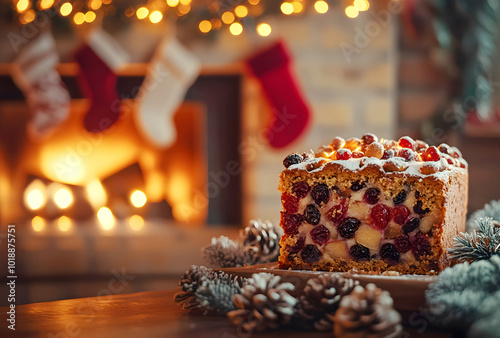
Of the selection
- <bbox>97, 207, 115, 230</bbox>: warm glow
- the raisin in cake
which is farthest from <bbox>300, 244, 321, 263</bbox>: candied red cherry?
<bbox>97, 207, 115, 230</bbox>: warm glow

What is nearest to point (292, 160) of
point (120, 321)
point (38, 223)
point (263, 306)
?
point (263, 306)

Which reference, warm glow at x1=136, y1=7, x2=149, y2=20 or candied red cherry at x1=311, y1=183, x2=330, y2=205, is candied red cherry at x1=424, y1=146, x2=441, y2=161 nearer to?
candied red cherry at x1=311, y1=183, x2=330, y2=205

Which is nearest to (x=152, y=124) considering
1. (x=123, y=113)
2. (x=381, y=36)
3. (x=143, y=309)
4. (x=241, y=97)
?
(x=123, y=113)

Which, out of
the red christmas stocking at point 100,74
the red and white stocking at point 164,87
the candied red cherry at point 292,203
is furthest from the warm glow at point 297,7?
the candied red cherry at point 292,203

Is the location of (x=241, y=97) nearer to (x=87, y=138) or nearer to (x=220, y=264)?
(x=87, y=138)

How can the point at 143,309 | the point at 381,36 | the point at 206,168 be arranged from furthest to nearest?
1. the point at 206,168
2. the point at 381,36
3. the point at 143,309

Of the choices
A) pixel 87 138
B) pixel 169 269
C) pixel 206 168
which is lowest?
pixel 169 269

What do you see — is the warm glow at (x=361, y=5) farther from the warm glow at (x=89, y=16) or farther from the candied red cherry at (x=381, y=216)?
the candied red cherry at (x=381, y=216)

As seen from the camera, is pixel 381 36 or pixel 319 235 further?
pixel 381 36
